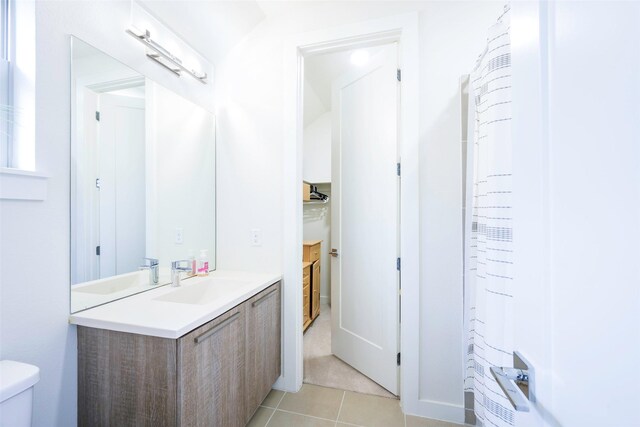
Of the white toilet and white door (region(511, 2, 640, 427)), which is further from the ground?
white door (region(511, 2, 640, 427))

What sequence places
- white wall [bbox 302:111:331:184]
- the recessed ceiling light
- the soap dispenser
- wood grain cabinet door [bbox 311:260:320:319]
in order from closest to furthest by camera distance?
the soap dispenser
the recessed ceiling light
wood grain cabinet door [bbox 311:260:320:319]
white wall [bbox 302:111:331:184]

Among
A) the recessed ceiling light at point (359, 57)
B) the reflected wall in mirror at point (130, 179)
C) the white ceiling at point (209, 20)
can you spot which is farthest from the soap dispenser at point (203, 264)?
the recessed ceiling light at point (359, 57)

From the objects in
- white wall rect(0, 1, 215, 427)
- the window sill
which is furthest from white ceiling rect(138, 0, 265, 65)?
the window sill

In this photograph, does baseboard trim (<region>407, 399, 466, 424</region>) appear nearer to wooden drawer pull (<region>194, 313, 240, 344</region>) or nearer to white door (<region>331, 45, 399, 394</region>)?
white door (<region>331, 45, 399, 394</region>)

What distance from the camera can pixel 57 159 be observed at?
1.08m

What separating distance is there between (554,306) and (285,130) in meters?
1.72

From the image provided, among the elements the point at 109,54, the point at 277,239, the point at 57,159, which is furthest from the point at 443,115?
the point at 57,159

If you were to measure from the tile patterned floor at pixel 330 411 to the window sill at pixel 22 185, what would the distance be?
1.58 metres

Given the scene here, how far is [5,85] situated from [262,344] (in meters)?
1.63

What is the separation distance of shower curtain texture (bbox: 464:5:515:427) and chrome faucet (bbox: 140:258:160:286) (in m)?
1.68

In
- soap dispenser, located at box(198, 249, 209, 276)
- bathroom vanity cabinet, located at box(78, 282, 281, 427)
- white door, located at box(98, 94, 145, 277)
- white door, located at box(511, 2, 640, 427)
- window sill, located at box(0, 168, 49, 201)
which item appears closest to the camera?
white door, located at box(511, 2, 640, 427)

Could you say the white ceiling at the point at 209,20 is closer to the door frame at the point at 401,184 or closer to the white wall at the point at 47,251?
the door frame at the point at 401,184

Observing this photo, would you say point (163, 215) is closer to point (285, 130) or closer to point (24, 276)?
point (24, 276)

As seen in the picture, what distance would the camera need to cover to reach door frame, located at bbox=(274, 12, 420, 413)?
5.42 ft
